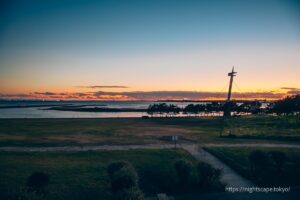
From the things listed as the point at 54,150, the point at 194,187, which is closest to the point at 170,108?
the point at 54,150

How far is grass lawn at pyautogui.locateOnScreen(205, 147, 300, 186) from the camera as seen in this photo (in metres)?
20.1

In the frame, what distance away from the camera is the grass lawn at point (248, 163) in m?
20.1

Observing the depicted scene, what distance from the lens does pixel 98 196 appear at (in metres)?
16.9

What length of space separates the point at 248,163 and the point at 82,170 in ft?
51.5

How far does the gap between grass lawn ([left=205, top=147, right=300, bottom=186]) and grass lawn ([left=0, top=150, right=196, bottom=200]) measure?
3974mm

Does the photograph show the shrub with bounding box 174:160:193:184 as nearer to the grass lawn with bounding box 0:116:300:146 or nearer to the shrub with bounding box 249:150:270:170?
the shrub with bounding box 249:150:270:170

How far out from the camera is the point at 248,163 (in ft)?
79.7

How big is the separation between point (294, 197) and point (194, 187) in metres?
6.62

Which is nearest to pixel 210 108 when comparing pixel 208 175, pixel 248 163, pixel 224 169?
pixel 248 163

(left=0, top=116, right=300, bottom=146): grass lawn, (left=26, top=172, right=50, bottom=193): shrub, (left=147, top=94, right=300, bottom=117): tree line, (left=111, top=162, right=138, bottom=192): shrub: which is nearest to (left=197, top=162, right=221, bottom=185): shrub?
(left=111, top=162, right=138, bottom=192): shrub

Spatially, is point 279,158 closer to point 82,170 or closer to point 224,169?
point 224,169

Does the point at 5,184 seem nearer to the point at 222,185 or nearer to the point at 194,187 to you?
the point at 194,187

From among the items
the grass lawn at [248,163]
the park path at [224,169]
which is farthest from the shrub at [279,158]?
the park path at [224,169]

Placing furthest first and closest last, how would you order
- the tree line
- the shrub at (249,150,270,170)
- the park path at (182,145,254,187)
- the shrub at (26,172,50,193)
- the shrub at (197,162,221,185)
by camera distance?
the tree line
the shrub at (249,150,270,170)
the park path at (182,145,254,187)
the shrub at (197,162,221,185)
the shrub at (26,172,50,193)
